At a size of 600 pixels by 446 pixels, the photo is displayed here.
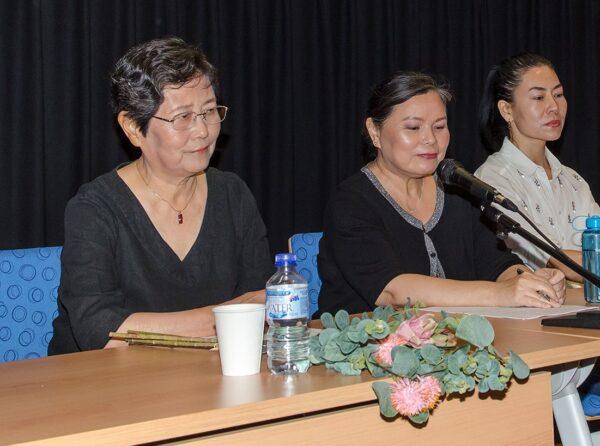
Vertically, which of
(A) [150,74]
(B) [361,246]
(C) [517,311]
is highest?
(A) [150,74]

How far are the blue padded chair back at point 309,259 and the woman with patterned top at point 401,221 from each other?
20 millimetres

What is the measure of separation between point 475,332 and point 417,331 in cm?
9

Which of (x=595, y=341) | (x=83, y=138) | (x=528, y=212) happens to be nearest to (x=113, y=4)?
(x=83, y=138)

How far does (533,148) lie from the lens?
11.1 feet

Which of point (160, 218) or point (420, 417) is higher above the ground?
point (160, 218)

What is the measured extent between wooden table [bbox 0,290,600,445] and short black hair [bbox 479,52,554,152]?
72.1 inches

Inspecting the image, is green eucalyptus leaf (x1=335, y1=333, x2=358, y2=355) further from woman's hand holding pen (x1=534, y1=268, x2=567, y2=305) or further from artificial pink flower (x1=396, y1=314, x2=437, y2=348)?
woman's hand holding pen (x1=534, y1=268, x2=567, y2=305)

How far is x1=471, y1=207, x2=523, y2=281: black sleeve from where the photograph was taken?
2.64m

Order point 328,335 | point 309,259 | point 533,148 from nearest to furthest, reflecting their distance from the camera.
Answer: point 328,335 → point 309,259 → point 533,148

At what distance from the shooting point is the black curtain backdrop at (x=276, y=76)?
289 centimetres

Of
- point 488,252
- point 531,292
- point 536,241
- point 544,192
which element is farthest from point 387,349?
point 544,192

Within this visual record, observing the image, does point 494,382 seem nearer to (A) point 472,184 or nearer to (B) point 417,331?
(B) point 417,331

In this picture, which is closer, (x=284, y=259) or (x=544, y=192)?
(x=284, y=259)

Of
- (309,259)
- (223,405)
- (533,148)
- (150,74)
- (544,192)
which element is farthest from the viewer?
(533,148)
